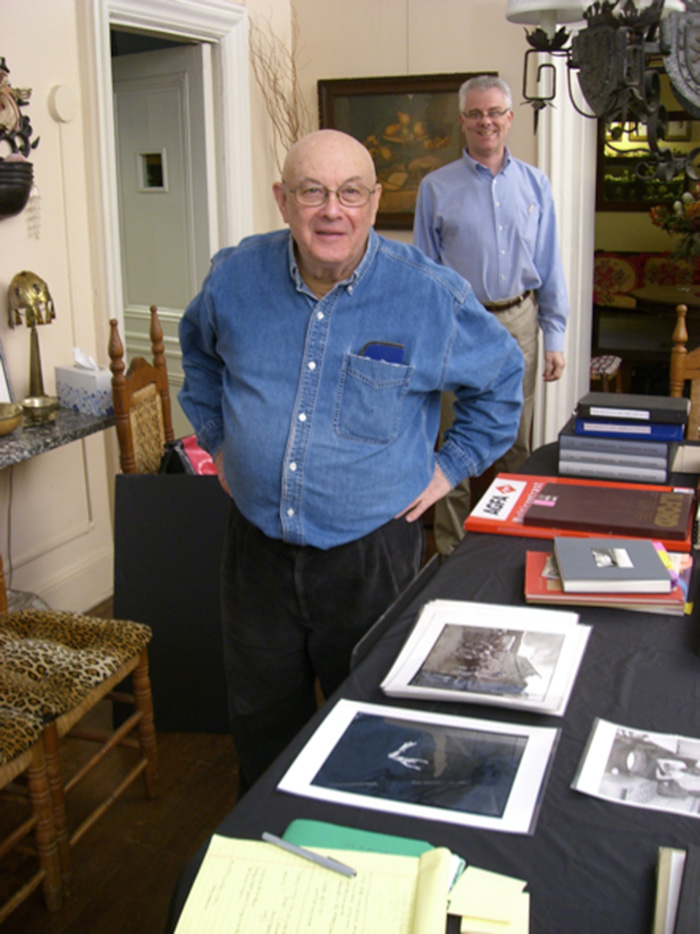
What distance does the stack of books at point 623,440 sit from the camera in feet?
8.16

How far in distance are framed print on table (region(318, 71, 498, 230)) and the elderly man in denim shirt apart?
2989 millimetres

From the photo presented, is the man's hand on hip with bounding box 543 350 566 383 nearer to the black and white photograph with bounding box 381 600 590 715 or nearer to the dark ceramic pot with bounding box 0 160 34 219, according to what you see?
the dark ceramic pot with bounding box 0 160 34 219

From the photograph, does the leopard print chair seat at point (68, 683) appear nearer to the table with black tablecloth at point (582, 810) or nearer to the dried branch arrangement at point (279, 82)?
the table with black tablecloth at point (582, 810)

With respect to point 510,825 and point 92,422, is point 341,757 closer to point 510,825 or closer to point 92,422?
point 510,825

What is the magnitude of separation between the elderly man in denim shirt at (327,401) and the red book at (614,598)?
30cm

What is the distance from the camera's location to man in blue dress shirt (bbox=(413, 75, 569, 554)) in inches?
148

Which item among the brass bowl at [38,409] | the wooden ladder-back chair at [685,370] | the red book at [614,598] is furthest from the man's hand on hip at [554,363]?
the red book at [614,598]

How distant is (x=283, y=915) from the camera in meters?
1.05

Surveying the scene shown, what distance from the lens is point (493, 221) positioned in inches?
150

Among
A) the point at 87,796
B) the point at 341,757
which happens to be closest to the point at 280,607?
the point at 341,757

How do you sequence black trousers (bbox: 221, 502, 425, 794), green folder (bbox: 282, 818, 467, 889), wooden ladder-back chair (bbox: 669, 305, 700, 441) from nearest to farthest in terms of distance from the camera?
1. green folder (bbox: 282, 818, 467, 889)
2. black trousers (bbox: 221, 502, 425, 794)
3. wooden ladder-back chair (bbox: 669, 305, 700, 441)

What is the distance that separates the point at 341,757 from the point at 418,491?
75cm

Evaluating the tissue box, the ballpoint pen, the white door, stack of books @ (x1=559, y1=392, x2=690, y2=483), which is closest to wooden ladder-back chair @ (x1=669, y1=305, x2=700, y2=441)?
stack of books @ (x1=559, y1=392, x2=690, y2=483)

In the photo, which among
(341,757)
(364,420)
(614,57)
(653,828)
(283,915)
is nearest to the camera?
(283,915)
